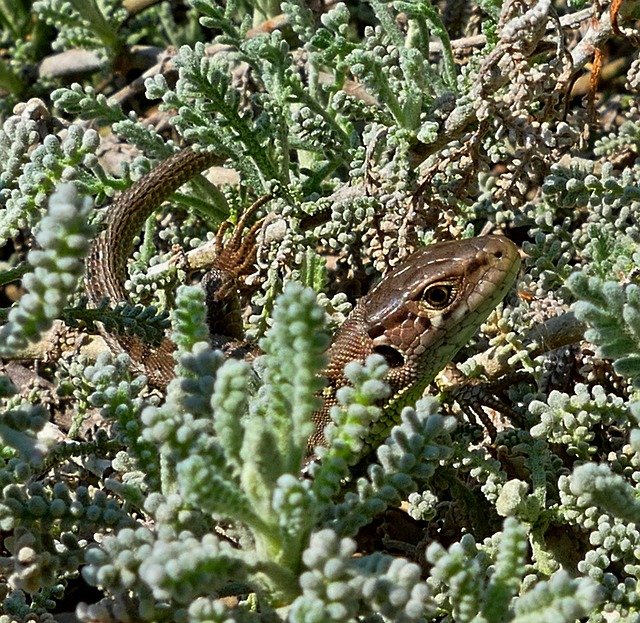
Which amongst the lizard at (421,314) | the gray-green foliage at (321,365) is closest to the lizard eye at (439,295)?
the lizard at (421,314)

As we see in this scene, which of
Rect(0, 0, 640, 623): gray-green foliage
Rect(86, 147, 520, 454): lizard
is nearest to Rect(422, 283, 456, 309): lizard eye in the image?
Rect(86, 147, 520, 454): lizard

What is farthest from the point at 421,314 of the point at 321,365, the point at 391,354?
the point at 321,365

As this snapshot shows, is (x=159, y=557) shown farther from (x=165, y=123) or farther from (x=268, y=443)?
(x=165, y=123)

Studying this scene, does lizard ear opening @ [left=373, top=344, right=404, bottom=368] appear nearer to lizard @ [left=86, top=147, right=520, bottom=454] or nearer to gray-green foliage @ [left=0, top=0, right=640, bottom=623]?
lizard @ [left=86, top=147, right=520, bottom=454]

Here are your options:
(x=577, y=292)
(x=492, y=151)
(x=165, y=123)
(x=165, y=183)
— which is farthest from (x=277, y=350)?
(x=165, y=123)

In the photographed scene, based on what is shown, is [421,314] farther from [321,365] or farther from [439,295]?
[321,365]

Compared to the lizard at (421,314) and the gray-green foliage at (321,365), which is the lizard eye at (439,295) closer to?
the lizard at (421,314)
